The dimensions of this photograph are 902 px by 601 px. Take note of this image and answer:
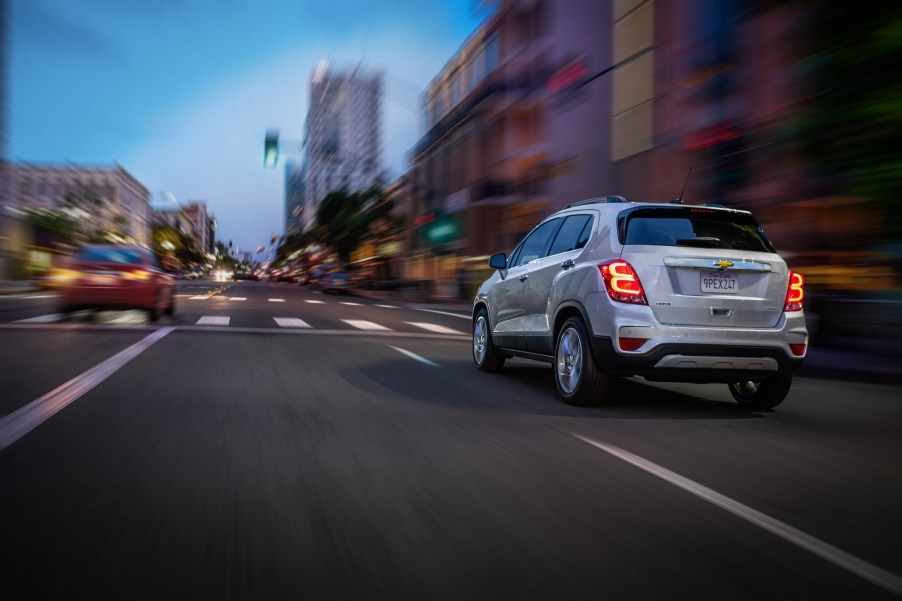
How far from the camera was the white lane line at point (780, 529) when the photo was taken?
283 centimetres

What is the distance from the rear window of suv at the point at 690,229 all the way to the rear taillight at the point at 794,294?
308 millimetres

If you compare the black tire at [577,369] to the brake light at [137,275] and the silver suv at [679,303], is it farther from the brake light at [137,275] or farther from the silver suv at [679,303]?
the brake light at [137,275]

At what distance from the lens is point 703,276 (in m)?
6.17

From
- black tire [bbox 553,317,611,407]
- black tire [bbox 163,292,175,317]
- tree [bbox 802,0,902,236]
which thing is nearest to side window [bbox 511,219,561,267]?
black tire [bbox 553,317,611,407]

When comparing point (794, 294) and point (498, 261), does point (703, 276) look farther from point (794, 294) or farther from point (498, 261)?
point (498, 261)

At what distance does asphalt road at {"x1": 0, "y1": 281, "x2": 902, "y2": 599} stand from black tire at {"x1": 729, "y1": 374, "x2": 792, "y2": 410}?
0.17 metres

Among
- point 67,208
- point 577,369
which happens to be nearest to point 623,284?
point 577,369

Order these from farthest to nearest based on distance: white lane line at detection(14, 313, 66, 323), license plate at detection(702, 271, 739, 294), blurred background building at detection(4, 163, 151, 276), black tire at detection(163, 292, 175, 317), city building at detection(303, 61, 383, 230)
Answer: city building at detection(303, 61, 383, 230) → blurred background building at detection(4, 163, 151, 276) → black tire at detection(163, 292, 175, 317) → white lane line at detection(14, 313, 66, 323) → license plate at detection(702, 271, 739, 294)

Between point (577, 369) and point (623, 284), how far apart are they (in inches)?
37.2

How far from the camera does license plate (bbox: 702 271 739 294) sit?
6.17m

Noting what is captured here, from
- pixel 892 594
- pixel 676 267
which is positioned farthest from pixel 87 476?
pixel 676 267

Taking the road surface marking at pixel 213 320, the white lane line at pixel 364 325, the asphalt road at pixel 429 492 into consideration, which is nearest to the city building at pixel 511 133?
the white lane line at pixel 364 325

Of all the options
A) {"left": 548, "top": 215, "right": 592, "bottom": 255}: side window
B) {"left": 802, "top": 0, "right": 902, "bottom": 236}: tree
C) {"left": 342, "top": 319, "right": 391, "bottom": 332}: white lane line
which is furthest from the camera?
{"left": 342, "top": 319, "right": 391, "bottom": 332}: white lane line

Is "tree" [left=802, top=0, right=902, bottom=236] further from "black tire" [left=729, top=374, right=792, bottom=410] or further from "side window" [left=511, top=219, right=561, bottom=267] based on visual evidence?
"side window" [left=511, top=219, right=561, bottom=267]
